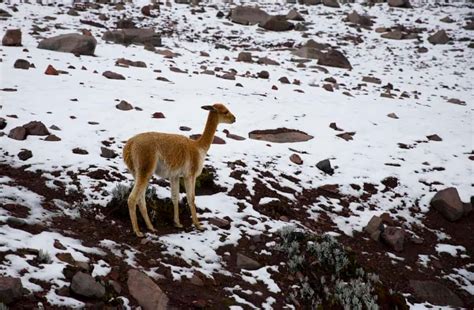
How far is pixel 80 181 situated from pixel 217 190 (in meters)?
3.00

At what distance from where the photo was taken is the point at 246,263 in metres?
7.70

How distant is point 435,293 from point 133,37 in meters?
24.1

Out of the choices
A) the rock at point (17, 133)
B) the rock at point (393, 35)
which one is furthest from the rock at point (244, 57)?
the rock at point (17, 133)

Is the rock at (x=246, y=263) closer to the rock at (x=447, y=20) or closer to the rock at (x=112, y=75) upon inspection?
the rock at (x=112, y=75)

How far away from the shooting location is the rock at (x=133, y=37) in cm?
2697

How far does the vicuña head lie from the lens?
7.27 meters

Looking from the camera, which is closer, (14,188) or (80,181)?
(14,188)

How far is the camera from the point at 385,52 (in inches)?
1352

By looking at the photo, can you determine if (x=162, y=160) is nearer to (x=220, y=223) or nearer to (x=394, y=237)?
(x=220, y=223)

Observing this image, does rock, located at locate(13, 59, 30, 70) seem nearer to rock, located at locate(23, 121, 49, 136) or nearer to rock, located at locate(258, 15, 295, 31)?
rock, located at locate(23, 121, 49, 136)

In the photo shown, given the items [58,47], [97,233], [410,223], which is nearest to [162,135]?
[97,233]

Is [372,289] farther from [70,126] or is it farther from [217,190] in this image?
[70,126]

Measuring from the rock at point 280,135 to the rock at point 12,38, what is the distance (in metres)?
13.7

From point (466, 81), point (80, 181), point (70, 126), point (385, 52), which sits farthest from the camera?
point (385, 52)
